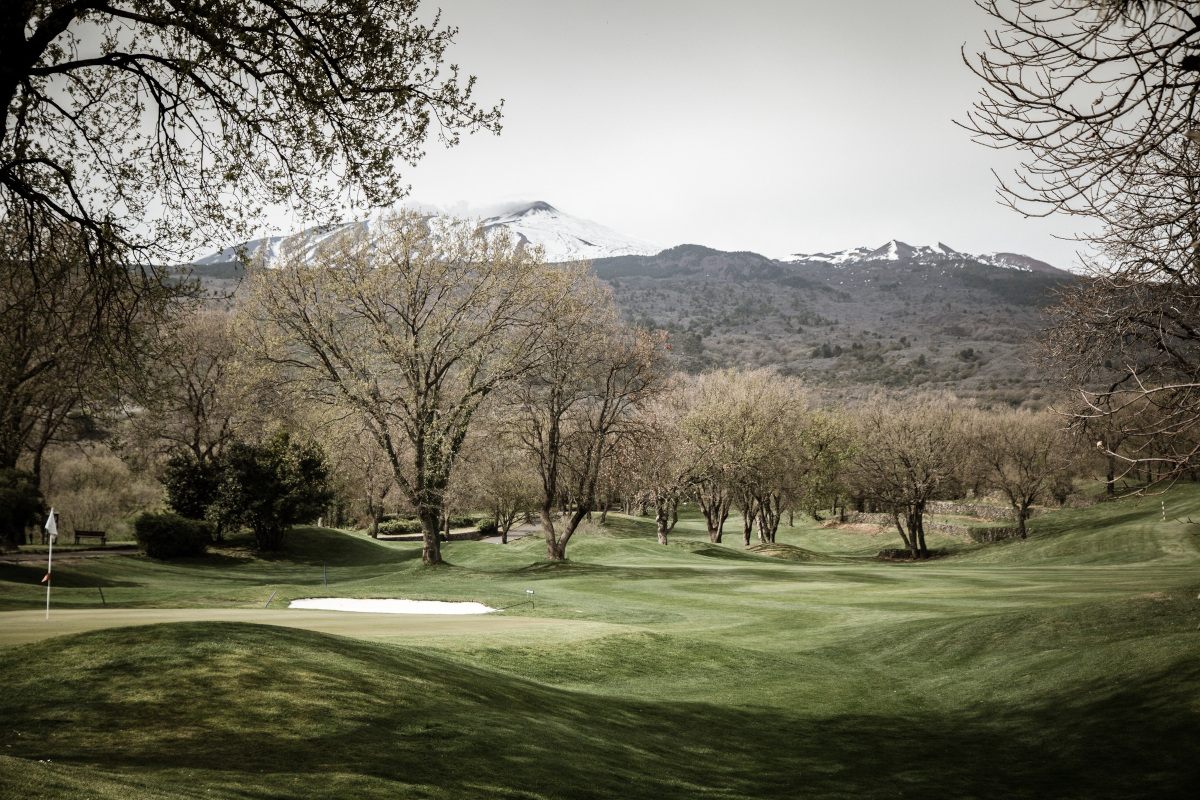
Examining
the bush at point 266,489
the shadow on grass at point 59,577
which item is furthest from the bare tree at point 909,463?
the shadow on grass at point 59,577

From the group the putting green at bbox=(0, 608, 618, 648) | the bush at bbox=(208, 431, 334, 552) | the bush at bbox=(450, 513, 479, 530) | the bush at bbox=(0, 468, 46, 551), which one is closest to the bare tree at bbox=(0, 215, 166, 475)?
the putting green at bbox=(0, 608, 618, 648)

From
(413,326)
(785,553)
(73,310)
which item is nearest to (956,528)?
(785,553)

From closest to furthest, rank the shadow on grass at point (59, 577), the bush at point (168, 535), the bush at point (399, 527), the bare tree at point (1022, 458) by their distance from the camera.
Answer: the shadow on grass at point (59, 577) → the bush at point (168, 535) → the bare tree at point (1022, 458) → the bush at point (399, 527)

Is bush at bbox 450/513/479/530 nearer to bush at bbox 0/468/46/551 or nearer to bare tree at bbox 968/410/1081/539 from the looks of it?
bare tree at bbox 968/410/1081/539

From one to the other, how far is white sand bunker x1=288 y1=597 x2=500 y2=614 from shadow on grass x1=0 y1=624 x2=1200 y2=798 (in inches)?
453

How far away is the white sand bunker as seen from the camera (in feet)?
77.2

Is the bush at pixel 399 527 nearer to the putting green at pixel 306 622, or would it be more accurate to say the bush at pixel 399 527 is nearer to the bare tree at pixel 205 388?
the bare tree at pixel 205 388

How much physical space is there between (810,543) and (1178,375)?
60441mm

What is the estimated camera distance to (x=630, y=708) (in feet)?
40.6

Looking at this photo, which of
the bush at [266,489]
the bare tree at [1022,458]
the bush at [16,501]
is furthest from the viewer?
the bare tree at [1022,458]

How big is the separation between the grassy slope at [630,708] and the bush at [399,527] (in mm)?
53522

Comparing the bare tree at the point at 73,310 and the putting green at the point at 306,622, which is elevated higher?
the bare tree at the point at 73,310

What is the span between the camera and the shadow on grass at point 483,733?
7160 mm

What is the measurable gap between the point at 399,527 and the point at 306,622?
2481 inches
